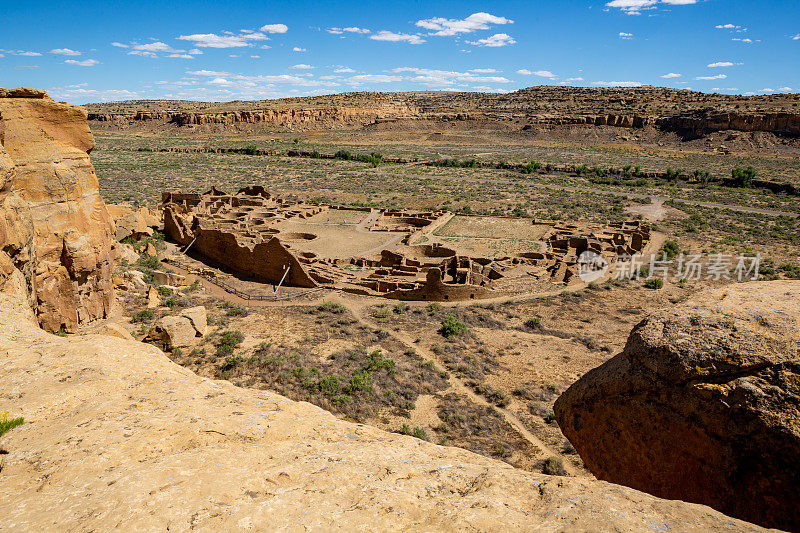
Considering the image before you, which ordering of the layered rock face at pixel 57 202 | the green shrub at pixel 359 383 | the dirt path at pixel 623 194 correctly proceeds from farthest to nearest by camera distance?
the dirt path at pixel 623 194, the green shrub at pixel 359 383, the layered rock face at pixel 57 202

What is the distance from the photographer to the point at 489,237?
123 ft

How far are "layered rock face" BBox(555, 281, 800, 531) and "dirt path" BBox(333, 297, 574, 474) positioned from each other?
23.3 feet

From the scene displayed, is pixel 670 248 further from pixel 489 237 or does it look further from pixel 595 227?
pixel 489 237

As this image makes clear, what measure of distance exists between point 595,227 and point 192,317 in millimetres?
31879

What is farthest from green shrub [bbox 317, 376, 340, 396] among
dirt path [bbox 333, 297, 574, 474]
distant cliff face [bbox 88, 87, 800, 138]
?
distant cliff face [bbox 88, 87, 800, 138]

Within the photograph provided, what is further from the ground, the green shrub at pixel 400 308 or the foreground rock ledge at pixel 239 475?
the foreground rock ledge at pixel 239 475

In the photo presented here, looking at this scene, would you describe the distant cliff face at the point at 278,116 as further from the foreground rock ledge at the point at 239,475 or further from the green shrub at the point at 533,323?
the foreground rock ledge at the point at 239,475

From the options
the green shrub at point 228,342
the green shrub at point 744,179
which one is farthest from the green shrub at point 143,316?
the green shrub at point 744,179

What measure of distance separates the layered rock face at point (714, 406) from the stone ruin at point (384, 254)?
1820 centimetres

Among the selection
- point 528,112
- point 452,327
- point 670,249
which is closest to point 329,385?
point 452,327

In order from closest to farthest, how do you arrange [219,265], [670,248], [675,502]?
[675,502], [219,265], [670,248]

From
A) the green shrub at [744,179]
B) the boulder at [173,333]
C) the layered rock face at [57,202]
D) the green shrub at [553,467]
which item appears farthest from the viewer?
the green shrub at [744,179]

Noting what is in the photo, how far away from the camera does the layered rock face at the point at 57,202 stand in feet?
45.9

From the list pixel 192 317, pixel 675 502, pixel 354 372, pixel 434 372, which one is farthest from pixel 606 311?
pixel 675 502
